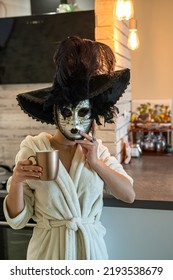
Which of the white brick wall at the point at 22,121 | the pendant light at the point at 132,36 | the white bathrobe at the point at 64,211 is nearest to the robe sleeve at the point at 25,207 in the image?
the white bathrobe at the point at 64,211

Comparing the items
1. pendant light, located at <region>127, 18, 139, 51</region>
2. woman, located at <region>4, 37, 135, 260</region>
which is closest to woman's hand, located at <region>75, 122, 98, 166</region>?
woman, located at <region>4, 37, 135, 260</region>

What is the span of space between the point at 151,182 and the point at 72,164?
2.18ft

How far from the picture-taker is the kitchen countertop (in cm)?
145

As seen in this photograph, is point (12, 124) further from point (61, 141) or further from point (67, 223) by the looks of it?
point (67, 223)

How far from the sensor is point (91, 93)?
1081mm

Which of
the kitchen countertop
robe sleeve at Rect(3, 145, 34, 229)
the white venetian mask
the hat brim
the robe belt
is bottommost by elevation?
the kitchen countertop

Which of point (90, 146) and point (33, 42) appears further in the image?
point (33, 42)

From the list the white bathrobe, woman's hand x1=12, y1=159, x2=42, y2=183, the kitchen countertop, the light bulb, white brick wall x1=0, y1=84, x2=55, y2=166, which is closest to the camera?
woman's hand x1=12, y1=159, x2=42, y2=183

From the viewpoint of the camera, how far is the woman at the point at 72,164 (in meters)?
1.05

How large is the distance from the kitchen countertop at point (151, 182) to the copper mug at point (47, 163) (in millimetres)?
495

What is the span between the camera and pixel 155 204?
144 centimetres

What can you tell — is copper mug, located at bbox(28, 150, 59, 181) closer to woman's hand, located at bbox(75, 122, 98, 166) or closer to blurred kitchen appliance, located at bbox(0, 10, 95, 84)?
woman's hand, located at bbox(75, 122, 98, 166)

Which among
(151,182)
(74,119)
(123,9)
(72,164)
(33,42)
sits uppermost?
(123,9)

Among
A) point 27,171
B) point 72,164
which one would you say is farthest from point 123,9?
point 27,171
